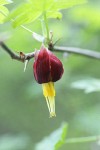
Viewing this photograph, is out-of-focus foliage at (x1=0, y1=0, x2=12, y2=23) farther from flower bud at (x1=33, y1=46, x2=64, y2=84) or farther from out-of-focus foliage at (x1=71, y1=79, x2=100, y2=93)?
out-of-focus foliage at (x1=71, y1=79, x2=100, y2=93)

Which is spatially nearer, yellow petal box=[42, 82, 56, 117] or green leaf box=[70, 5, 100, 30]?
yellow petal box=[42, 82, 56, 117]

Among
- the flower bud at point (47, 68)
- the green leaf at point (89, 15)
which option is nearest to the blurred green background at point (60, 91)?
the green leaf at point (89, 15)

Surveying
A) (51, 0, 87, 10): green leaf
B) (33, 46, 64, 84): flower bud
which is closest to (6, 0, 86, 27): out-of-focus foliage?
(51, 0, 87, 10): green leaf

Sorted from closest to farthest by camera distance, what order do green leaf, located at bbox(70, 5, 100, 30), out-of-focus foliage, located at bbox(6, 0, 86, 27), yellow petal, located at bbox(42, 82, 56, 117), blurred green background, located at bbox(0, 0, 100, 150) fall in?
out-of-focus foliage, located at bbox(6, 0, 86, 27), yellow petal, located at bbox(42, 82, 56, 117), green leaf, located at bbox(70, 5, 100, 30), blurred green background, located at bbox(0, 0, 100, 150)

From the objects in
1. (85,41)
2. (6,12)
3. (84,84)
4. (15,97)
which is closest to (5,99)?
(15,97)

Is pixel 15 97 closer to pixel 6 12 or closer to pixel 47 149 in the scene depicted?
pixel 47 149

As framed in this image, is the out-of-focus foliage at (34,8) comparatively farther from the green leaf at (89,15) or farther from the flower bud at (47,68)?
the green leaf at (89,15)

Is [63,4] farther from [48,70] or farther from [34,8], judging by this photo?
[48,70]

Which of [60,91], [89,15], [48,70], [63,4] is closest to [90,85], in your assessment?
[89,15]

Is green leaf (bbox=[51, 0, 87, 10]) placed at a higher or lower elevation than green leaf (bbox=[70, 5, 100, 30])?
higher
